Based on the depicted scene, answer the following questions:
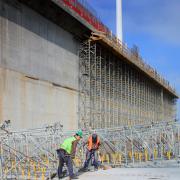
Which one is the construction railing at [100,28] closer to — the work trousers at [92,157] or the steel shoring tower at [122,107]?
the steel shoring tower at [122,107]

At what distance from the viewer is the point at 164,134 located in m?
19.4

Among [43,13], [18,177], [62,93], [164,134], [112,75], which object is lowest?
[18,177]

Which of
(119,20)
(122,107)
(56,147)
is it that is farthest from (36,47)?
(119,20)

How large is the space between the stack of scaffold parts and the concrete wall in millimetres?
5796

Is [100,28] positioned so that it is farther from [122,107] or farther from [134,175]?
[134,175]

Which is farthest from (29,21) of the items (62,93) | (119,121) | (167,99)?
(167,99)

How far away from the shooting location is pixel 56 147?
16.1 m

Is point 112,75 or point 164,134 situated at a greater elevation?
point 112,75

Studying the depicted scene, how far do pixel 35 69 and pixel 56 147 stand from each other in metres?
11.1

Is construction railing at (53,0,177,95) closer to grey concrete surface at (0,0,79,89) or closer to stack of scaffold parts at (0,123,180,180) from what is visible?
grey concrete surface at (0,0,79,89)

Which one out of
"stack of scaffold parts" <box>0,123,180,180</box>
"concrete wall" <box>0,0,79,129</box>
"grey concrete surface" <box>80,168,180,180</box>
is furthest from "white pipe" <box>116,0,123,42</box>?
"grey concrete surface" <box>80,168,180,180</box>

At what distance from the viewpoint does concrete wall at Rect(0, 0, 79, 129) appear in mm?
23734

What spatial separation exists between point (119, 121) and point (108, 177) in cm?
2900

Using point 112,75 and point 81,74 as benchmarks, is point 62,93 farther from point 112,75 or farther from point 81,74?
point 112,75
